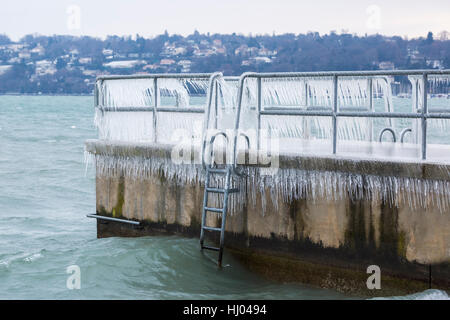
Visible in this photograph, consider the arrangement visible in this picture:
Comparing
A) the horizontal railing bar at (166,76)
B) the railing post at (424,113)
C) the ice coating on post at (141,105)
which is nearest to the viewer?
the railing post at (424,113)

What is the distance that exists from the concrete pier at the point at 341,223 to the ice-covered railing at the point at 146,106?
0.56 meters

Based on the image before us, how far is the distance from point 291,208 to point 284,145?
1680 millimetres

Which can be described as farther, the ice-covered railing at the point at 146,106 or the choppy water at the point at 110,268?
the ice-covered railing at the point at 146,106

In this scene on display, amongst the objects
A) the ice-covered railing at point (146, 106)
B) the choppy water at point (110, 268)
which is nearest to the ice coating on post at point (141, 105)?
the ice-covered railing at point (146, 106)

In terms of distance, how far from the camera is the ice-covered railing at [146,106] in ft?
34.8

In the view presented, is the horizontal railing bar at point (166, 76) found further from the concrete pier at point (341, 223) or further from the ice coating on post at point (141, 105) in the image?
the concrete pier at point (341, 223)

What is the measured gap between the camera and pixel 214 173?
9.71 m

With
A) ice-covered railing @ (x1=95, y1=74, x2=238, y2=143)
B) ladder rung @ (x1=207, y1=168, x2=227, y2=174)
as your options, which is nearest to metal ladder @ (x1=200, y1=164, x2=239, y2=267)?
ladder rung @ (x1=207, y1=168, x2=227, y2=174)

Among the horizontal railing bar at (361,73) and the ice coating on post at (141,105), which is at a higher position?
the horizontal railing bar at (361,73)

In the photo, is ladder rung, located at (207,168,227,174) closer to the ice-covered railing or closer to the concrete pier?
the concrete pier

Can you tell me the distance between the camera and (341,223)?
8.70m

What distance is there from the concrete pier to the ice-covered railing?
1.84ft

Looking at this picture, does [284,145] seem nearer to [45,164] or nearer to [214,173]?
[214,173]

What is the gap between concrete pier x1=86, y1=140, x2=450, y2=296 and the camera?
803 cm
